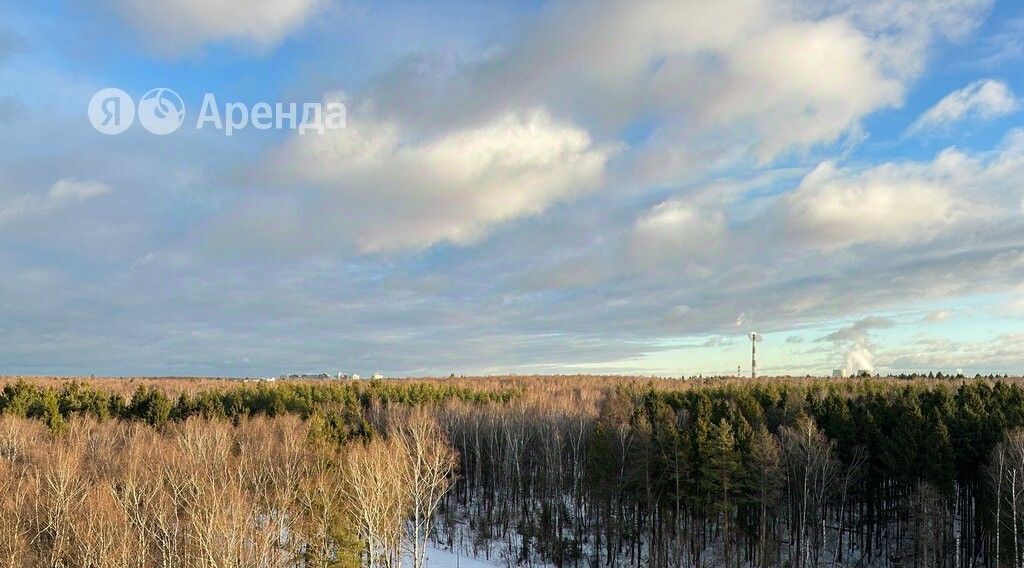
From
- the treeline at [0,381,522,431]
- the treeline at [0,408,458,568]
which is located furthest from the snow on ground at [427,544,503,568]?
the treeline at [0,381,522,431]

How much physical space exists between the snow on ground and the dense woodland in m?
2.00

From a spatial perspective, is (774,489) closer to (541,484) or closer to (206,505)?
(541,484)

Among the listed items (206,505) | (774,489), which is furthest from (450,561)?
(206,505)

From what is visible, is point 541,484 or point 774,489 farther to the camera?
point 541,484

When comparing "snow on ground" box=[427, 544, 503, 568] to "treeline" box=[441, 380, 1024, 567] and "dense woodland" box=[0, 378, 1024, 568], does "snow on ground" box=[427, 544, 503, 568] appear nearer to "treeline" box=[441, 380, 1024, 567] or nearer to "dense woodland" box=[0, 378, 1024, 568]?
"dense woodland" box=[0, 378, 1024, 568]

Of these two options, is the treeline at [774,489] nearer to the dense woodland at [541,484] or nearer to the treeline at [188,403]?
the dense woodland at [541,484]

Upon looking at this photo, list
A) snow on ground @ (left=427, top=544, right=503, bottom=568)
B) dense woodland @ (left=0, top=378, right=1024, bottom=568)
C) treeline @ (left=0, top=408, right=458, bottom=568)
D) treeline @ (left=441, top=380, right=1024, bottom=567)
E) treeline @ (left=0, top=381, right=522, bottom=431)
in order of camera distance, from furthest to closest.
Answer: treeline @ (left=0, top=381, right=522, bottom=431), snow on ground @ (left=427, top=544, right=503, bottom=568), treeline @ (left=441, top=380, right=1024, bottom=567), dense woodland @ (left=0, top=378, right=1024, bottom=568), treeline @ (left=0, top=408, right=458, bottom=568)

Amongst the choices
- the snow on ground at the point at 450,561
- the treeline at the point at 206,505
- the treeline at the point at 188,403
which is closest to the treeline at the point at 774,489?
the snow on ground at the point at 450,561

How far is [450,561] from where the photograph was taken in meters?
71.3

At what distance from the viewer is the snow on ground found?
69.6 meters

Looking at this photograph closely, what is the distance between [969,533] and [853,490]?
34.1 feet

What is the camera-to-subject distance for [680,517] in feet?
246

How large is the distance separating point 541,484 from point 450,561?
2006 centimetres

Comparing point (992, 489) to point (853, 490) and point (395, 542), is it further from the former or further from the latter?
point (395, 542)
